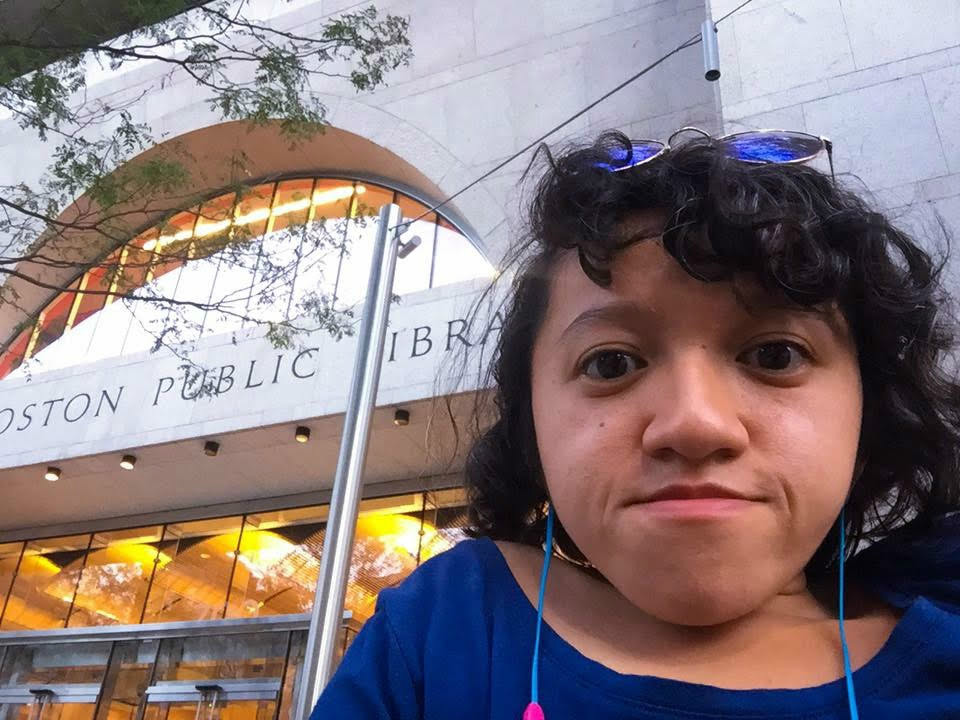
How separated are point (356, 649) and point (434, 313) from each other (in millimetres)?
6572

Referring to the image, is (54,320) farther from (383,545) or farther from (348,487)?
(348,487)

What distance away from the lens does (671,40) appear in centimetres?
775

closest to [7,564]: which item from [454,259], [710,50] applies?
[454,259]

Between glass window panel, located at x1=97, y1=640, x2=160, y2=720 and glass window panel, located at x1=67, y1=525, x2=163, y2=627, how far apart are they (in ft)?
3.54

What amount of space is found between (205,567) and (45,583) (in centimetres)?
275

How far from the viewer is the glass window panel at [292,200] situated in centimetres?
1073

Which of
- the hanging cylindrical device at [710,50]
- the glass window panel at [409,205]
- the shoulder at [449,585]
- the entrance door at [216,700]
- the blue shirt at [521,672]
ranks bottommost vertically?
the blue shirt at [521,672]

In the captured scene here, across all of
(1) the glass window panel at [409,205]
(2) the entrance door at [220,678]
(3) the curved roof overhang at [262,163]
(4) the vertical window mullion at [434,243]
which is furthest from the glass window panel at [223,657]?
(1) the glass window panel at [409,205]

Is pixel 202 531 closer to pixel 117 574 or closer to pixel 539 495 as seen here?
pixel 117 574

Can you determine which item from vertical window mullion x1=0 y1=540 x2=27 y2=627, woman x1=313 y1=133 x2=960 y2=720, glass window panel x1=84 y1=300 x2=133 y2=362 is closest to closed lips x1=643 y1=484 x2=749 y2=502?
woman x1=313 y1=133 x2=960 y2=720

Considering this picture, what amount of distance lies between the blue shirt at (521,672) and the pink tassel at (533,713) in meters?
0.03

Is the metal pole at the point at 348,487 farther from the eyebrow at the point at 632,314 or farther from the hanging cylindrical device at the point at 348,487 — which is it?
the eyebrow at the point at 632,314

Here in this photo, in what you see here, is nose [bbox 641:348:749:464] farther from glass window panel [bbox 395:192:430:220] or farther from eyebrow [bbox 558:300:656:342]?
glass window panel [bbox 395:192:430:220]

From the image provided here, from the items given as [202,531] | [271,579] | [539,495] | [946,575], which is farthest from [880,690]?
[202,531]
